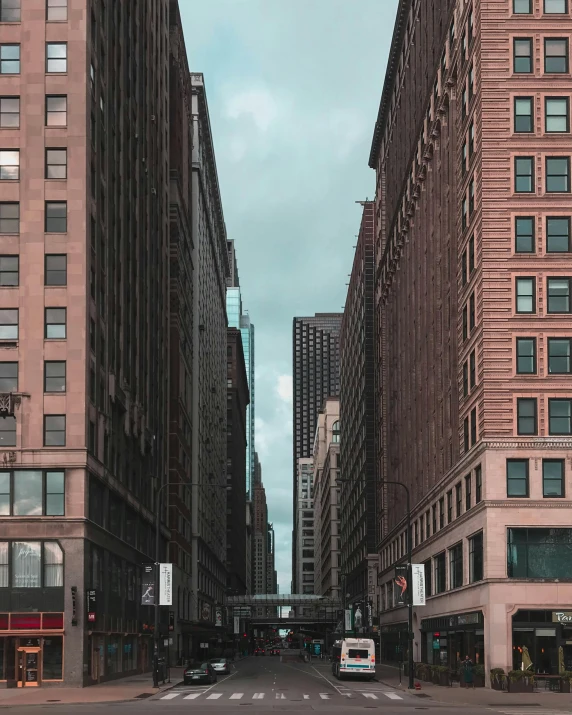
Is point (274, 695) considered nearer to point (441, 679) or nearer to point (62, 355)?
point (441, 679)

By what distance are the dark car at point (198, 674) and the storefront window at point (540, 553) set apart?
63.7 feet

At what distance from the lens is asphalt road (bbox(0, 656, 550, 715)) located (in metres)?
42.1

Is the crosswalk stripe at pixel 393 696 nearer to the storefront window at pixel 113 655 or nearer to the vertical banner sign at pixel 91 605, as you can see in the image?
the vertical banner sign at pixel 91 605

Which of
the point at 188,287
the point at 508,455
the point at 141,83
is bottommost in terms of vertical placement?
the point at 508,455

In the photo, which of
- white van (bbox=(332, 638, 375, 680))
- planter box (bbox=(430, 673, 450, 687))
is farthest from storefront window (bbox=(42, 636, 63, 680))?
planter box (bbox=(430, 673, 450, 687))

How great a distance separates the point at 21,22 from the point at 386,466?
6997cm

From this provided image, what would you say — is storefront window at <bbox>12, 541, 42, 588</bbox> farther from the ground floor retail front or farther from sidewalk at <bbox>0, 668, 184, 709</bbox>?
the ground floor retail front

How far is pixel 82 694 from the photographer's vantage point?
2094 inches

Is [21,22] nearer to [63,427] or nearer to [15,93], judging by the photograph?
[15,93]

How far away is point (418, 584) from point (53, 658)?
2217cm

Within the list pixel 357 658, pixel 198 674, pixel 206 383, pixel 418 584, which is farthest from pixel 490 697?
pixel 206 383

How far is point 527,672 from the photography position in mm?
54375

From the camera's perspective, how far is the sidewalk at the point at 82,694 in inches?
1930

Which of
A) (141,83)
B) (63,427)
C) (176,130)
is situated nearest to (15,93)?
(63,427)
